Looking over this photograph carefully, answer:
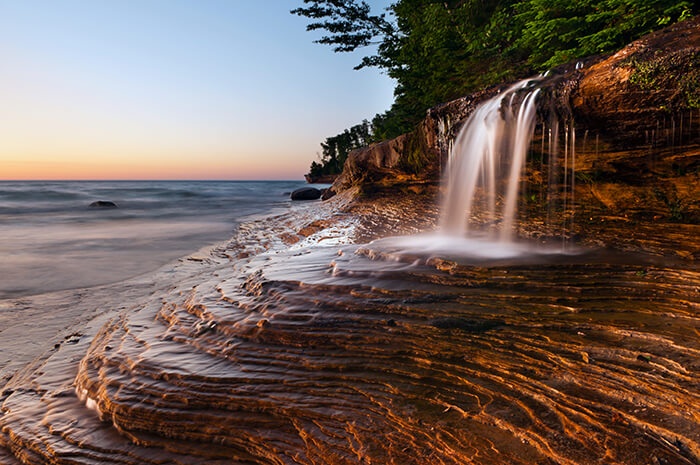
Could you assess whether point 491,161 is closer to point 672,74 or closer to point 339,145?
point 672,74

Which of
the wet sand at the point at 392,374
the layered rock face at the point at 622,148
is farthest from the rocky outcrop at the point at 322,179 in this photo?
the wet sand at the point at 392,374

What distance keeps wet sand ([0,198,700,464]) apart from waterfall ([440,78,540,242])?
3.04 m

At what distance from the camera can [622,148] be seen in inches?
226

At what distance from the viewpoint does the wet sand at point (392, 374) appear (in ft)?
6.22

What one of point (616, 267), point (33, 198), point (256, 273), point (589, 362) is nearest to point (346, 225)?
point (256, 273)

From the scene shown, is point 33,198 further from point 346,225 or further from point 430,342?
point 430,342

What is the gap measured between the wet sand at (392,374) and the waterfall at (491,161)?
3.04m

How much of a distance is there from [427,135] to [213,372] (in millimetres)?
7785

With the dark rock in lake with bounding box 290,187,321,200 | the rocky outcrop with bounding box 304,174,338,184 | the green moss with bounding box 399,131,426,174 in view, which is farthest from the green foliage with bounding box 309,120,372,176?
the green moss with bounding box 399,131,426,174

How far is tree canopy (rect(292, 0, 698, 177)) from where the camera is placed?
6945mm

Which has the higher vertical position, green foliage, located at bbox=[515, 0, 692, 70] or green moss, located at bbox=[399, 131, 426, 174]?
green foliage, located at bbox=[515, 0, 692, 70]

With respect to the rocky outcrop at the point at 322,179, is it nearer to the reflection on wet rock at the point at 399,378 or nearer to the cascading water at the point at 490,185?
the cascading water at the point at 490,185

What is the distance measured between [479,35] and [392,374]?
12.7 metres

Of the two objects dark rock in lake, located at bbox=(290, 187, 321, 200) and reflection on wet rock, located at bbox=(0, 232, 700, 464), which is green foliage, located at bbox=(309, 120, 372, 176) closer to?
dark rock in lake, located at bbox=(290, 187, 321, 200)
